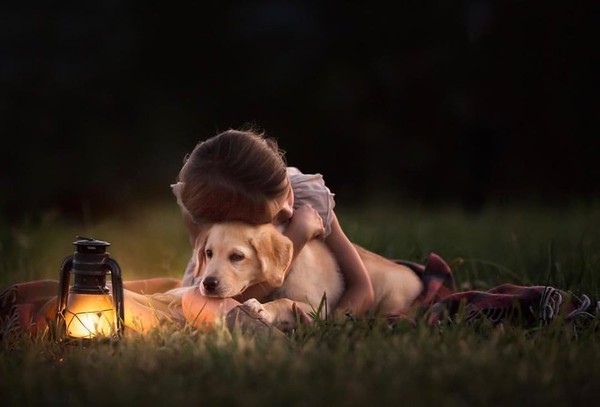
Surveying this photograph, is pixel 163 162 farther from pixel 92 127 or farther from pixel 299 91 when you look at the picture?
pixel 299 91

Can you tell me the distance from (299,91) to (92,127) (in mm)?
2415

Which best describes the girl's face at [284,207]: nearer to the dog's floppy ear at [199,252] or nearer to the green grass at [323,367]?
the dog's floppy ear at [199,252]

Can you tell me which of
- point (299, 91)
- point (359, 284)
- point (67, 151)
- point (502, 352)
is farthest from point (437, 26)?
point (502, 352)

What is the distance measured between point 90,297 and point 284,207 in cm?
91

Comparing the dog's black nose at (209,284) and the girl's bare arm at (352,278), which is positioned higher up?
the dog's black nose at (209,284)

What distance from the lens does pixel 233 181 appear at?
3838 millimetres

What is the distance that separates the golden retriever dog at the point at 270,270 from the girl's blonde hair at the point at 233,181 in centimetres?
6

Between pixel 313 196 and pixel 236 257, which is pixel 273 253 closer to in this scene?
pixel 236 257

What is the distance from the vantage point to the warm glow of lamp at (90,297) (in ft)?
11.1

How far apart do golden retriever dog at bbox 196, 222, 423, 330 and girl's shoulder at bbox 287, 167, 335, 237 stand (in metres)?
0.12

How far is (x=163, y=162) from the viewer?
10.7m

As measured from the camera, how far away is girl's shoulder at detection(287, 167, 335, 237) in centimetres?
431

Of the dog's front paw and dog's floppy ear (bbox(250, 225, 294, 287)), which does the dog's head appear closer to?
dog's floppy ear (bbox(250, 225, 294, 287))

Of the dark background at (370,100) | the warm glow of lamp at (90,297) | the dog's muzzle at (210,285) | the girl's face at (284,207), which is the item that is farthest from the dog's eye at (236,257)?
the dark background at (370,100)
